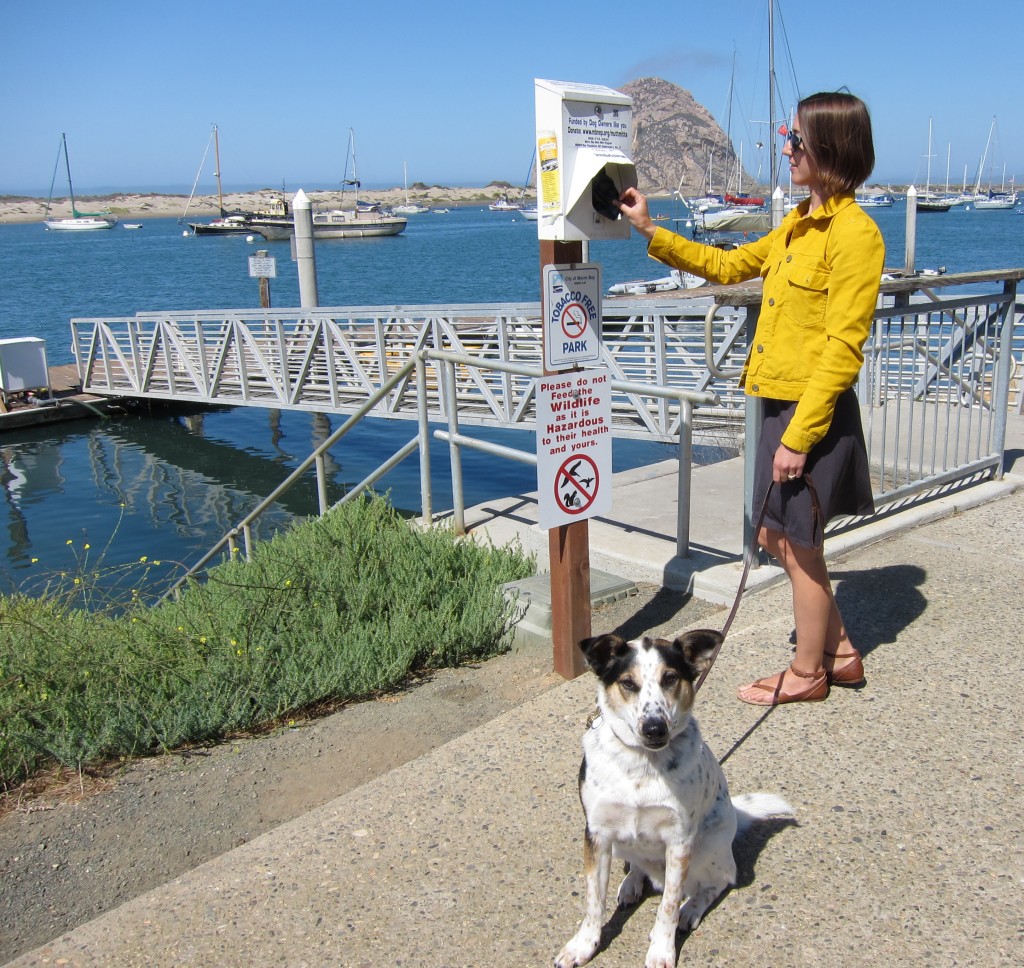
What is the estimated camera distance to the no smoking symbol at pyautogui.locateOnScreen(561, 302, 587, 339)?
12.8 ft

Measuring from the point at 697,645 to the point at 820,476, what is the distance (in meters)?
1.14

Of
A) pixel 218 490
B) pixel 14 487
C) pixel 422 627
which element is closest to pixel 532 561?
pixel 422 627

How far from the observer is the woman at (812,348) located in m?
3.21

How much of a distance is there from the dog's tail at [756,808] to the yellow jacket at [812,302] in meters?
1.10

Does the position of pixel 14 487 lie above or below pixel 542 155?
below

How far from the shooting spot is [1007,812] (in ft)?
10.2

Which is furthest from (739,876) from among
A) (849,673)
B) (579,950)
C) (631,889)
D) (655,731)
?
(849,673)

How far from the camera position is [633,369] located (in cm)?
1420

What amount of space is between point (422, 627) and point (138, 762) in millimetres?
1455

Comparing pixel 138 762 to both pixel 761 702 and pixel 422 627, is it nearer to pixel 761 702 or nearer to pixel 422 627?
pixel 422 627

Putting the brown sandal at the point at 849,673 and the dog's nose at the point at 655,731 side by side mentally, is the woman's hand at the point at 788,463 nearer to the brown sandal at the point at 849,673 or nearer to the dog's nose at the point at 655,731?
the brown sandal at the point at 849,673

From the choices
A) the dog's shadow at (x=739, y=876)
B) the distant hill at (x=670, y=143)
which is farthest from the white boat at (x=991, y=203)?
the dog's shadow at (x=739, y=876)

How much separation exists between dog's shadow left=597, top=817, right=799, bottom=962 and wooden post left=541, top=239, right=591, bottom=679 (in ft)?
4.31

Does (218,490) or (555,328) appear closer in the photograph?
(555,328)
